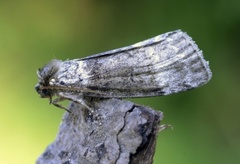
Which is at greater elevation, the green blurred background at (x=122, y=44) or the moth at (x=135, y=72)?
the green blurred background at (x=122, y=44)

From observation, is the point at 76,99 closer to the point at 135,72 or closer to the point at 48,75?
the point at 48,75

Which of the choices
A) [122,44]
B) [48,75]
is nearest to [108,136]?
[48,75]

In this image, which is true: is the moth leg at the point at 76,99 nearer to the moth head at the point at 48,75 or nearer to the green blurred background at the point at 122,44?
the moth head at the point at 48,75

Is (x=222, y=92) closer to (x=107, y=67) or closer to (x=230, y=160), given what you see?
(x=230, y=160)

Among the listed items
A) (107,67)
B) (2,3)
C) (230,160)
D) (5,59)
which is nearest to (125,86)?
(107,67)

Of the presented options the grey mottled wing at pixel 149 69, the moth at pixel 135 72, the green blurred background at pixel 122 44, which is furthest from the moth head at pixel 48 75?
the green blurred background at pixel 122 44

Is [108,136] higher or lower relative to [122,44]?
lower

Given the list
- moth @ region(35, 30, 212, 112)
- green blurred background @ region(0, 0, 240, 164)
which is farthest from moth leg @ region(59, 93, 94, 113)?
green blurred background @ region(0, 0, 240, 164)
